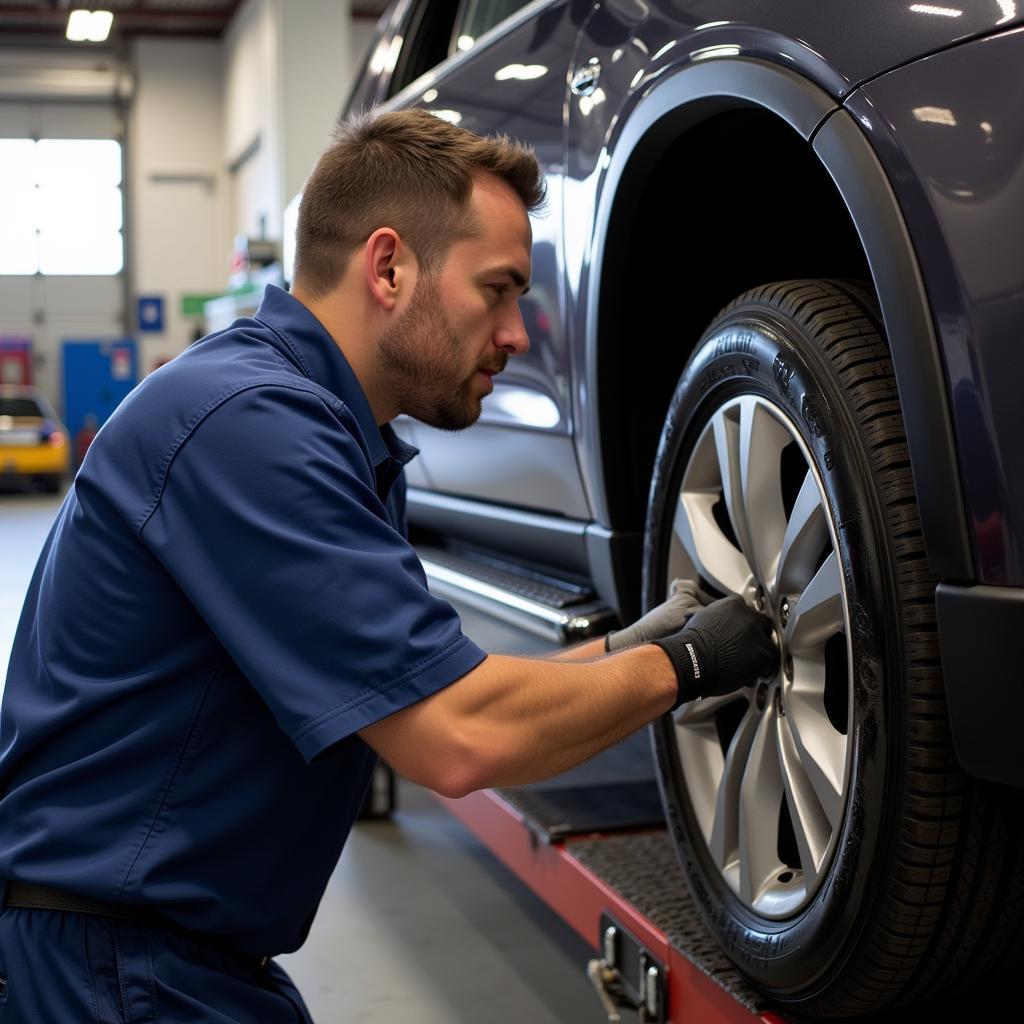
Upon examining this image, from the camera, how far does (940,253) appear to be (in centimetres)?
114

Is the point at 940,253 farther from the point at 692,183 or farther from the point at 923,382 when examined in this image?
the point at 692,183

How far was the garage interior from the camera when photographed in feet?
6.22

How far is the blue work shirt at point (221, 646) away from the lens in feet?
3.93

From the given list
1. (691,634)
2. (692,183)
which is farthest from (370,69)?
(691,634)

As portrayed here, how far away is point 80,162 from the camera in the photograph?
17.0 m

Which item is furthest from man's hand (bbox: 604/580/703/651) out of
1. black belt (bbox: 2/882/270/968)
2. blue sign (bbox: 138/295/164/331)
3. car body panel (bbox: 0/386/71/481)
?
blue sign (bbox: 138/295/164/331)

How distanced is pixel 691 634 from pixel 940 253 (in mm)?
502

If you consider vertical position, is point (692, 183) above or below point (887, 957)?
above

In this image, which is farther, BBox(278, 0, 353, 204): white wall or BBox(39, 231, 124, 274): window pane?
BBox(39, 231, 124, 274): window pane

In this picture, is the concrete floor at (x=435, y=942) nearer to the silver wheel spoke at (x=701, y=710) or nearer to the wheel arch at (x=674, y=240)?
the wheel arch at (x=674, y=240)

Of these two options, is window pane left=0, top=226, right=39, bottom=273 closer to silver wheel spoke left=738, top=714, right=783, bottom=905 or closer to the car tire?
the car tire

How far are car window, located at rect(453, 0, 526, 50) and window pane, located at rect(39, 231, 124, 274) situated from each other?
15.2 meters

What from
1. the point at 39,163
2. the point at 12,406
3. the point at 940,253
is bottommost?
the point at 12,406

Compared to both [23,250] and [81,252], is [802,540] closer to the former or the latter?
[81,252]
